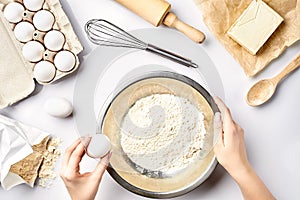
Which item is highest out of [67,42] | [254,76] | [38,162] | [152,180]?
[254,76]

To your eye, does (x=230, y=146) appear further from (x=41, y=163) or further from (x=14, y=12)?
(x=14, y=12)

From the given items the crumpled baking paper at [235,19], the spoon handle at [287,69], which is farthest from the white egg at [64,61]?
the spoon handle at [287,69]

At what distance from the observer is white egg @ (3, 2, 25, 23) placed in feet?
4.01

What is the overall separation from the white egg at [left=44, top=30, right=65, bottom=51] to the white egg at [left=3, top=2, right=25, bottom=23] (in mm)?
69

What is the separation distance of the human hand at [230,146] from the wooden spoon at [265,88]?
0.09 m

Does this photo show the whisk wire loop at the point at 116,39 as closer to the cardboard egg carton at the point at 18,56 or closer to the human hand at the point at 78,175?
the cardboard egg carton at the point at 18,56

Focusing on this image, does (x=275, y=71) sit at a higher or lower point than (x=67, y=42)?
higher

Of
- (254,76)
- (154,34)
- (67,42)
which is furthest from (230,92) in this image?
(67,42)

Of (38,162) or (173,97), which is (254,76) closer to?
(173,97)

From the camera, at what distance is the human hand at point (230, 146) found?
3.80ft

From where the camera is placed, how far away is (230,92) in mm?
1259

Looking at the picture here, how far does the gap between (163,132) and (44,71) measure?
272 mm

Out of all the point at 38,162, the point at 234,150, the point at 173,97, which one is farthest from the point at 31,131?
the point at 234,150

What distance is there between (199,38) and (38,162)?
1.38 feet
